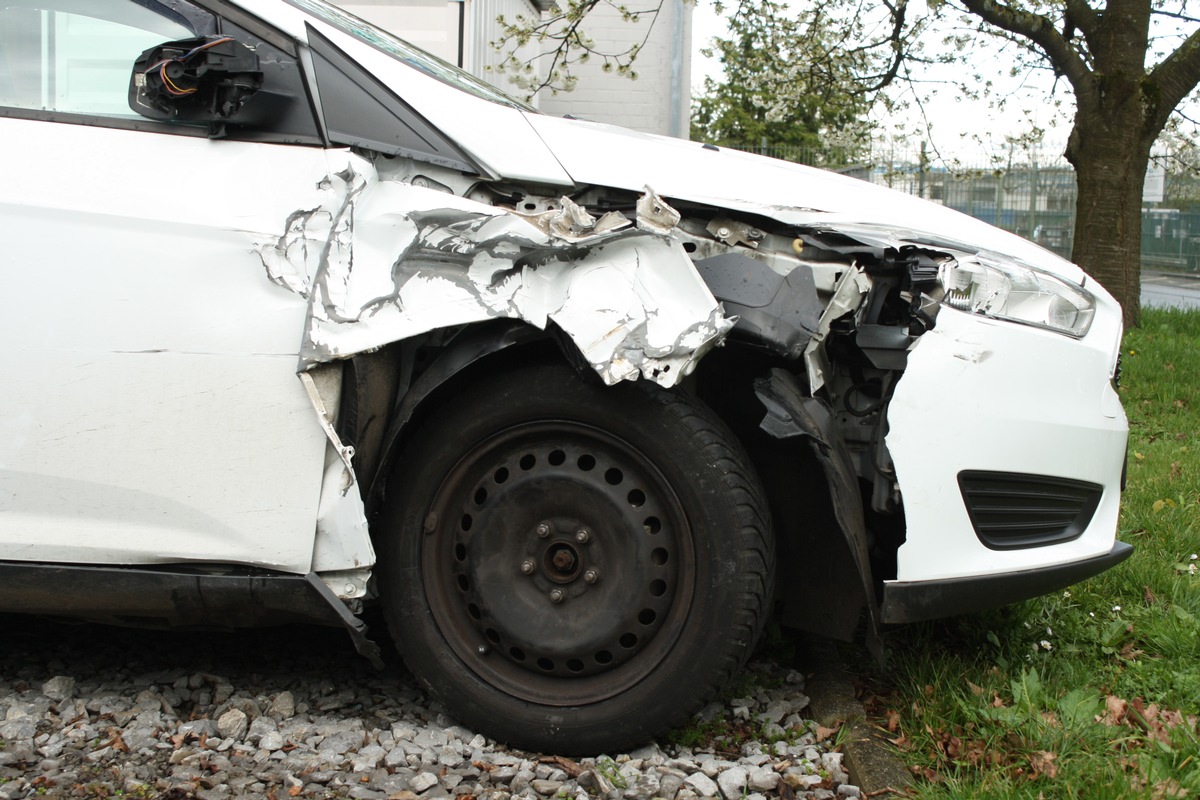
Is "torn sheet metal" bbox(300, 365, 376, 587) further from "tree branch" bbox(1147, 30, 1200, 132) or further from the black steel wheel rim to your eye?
"tree branch" bbox(1147, 30, 1200, 132)

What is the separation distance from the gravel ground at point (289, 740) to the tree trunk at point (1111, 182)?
295 inches

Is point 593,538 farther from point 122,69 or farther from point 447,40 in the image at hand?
point 447,40

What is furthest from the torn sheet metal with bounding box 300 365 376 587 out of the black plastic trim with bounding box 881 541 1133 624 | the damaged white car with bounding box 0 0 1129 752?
the black plastic trim with bounding box 881 541 1133 624

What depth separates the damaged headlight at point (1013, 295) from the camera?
2.63 meters

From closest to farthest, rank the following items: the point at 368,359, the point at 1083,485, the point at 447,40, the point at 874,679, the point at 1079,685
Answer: the point at 368,359 → the point at 1083,485 → the point at 1079,685 → the point at 874,679 → the point at 447,40

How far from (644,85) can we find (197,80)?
10.2 m

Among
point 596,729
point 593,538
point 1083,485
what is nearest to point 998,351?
point 1083,485

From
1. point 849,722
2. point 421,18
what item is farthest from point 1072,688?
point 421,18

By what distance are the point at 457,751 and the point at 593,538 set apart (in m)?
0.62

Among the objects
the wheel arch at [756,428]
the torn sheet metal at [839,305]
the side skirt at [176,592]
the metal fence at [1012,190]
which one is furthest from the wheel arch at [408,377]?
the metal fence at [1012,190]

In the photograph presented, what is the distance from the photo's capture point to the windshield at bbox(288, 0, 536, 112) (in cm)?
286

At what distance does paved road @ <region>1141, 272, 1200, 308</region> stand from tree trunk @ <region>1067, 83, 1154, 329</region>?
22.1 feet

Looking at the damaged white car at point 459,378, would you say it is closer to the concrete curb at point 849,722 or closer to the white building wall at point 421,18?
the concrete curb at point 849,722

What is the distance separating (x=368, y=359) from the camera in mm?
2559
